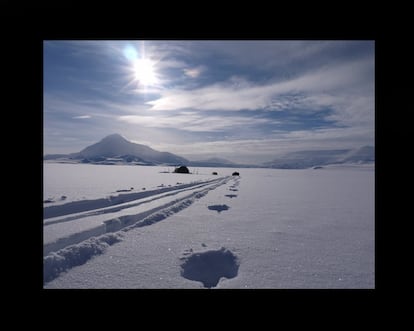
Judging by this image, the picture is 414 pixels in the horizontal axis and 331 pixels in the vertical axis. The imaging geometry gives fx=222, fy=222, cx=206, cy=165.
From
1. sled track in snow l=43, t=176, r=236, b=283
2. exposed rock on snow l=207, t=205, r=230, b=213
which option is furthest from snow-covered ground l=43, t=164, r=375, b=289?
exposed rock on snow l=207, t=205, r=230, b=213

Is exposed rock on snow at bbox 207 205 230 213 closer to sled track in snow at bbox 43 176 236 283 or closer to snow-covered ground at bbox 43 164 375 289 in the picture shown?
snow-covered ground at bbox 43 164 375 289

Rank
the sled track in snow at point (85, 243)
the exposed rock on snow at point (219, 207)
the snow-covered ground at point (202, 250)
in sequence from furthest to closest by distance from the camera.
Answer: the exposed rock on snow at point (219, 207) → the sled track in snow at point (85, 243) → the snow-covered ground at point (202, 250)

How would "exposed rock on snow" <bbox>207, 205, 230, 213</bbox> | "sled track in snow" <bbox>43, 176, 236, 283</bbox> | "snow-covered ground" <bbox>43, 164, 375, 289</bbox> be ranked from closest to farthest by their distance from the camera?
"snow-covered ground" <bbox>43, 164, 375, 289</bbox>
"sled track in snow" <bbox>43, 176, 236, 283</bbox>
"exposed rock on snow" <bbox>207, 205, 230, 213</bbox>

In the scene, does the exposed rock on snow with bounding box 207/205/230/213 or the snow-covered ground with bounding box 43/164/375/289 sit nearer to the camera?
the snow-covered ground with bounding box 43/164/375/289

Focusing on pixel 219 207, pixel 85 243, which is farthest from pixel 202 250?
pixel 219 207

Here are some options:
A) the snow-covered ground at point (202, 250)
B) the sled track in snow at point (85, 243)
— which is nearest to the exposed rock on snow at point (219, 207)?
the snow-covered ground at point (202, 250)

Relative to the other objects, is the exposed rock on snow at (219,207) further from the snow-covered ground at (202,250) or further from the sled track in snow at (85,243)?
the sled track in snow at (85,243)

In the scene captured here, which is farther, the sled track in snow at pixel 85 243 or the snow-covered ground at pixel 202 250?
the sled track in snow at pixel 85 243

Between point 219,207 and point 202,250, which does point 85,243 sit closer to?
point 202,250

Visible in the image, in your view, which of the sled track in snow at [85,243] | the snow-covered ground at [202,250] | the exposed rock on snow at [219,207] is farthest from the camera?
the exposed rock on snow at [219,207]

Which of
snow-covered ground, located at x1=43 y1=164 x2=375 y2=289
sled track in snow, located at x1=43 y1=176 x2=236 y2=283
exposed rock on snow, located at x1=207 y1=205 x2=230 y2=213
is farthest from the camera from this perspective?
exposed rock on snow, located at x1=207 y1=205 x2=230 y2=213

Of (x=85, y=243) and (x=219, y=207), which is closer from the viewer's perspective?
(x=85, y=243)
